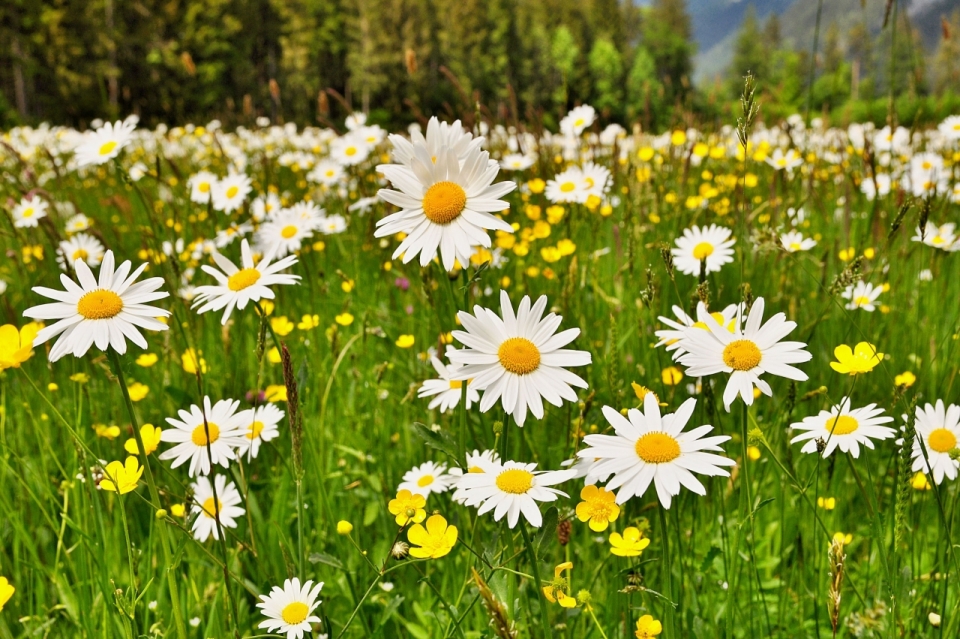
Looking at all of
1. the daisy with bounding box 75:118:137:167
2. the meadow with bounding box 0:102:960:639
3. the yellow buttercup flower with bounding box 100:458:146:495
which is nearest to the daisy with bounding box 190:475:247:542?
the meadow with bounding box 0:102:960:639

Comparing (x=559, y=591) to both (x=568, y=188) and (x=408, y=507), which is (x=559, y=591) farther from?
(x=568, y=188)

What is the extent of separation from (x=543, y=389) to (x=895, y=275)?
2.75 m

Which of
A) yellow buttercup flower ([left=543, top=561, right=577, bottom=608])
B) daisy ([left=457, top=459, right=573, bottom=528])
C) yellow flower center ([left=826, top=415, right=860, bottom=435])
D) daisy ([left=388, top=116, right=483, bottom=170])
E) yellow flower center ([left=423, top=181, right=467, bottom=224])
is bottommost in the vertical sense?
yellow buttercup flower ([left=543, top=561, right=577, bottom=608])

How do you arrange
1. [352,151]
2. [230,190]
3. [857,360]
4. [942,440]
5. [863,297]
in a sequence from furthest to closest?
[352,151] < [230,190] < [863,297] < [942,440] < [857,360]

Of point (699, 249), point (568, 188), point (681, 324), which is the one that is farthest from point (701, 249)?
point (681, 324)

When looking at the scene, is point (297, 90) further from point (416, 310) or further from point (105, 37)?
point (416, 310)

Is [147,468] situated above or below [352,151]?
below

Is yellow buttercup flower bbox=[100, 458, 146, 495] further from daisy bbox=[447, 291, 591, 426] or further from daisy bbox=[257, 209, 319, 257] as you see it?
daisy bbox=[257, 209, 319, 257]

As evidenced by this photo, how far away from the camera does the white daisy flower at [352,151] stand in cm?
361

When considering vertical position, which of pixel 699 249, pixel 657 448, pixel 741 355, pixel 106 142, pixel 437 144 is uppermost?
pixel 106 142

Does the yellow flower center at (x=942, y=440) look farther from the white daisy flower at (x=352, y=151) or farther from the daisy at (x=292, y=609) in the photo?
the white daisy flower at (x=352, y=151)

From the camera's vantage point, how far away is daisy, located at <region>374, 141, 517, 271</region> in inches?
42.5

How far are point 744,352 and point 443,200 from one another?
21.7 inches

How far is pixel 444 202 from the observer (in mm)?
1107
